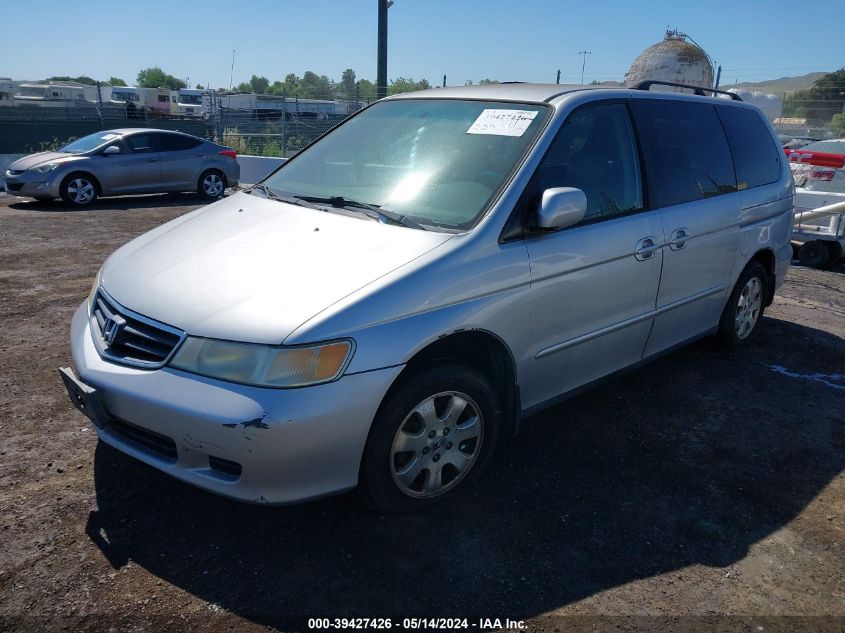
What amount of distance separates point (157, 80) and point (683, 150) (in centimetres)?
11855

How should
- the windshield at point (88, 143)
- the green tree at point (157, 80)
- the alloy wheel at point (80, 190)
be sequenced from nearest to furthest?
1. the alloy wheel at point (80, 190)
2. the windshield at point (88, 143)
3. the green tree at point (157, 80)

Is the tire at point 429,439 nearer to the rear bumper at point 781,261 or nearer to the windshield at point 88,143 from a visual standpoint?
the rear bumper at point 781,261

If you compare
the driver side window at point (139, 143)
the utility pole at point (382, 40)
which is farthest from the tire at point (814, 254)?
the utility pole at point (382, 40)

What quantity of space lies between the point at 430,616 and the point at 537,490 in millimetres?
1005

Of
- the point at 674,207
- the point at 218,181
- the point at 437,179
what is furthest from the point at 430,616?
the point at 218,181

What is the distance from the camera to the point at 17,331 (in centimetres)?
511

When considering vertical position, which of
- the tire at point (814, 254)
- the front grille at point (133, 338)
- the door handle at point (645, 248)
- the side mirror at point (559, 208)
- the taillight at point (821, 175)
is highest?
the side mirror at point (559, 208)

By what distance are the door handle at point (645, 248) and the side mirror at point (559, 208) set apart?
2.30 feet

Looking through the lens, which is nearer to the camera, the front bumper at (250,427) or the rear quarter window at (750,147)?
the front bumper at (250,427)

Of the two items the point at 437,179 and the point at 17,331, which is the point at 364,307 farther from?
the point at 17,331

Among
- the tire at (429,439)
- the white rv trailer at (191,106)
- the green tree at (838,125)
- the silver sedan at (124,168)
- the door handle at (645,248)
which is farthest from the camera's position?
the white rv trailer at (191,106)

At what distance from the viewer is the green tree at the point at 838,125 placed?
22306 mm

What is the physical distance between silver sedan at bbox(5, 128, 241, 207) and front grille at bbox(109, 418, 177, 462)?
10.3 meters

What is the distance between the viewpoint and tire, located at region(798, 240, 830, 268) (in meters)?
8.64
